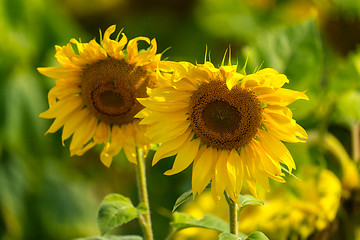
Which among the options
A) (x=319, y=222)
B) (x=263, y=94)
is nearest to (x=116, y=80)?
(x=263, y=94)

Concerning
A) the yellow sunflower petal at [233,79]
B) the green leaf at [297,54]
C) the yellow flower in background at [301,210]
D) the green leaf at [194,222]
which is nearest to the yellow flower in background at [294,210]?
the yellow flower in background at [301,210]

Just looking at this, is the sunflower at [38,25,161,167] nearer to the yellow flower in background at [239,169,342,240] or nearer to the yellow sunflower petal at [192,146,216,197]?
the yellow sunflower petal at [192,146,216,197]

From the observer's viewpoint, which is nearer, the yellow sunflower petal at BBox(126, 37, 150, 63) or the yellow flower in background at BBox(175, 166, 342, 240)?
the yellow sunflower petal at BBox(126, 37, 150, 63)

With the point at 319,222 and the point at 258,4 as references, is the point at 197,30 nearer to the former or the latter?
the point at 258,4

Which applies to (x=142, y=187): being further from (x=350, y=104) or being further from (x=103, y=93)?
(x=350, y=104)

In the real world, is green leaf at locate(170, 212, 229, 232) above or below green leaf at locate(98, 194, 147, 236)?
below

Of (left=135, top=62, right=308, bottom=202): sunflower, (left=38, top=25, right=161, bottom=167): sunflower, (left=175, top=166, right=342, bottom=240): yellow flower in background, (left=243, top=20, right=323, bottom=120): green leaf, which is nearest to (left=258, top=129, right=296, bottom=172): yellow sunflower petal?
(left=135, top=62, right=308, bottom=202): sunflower

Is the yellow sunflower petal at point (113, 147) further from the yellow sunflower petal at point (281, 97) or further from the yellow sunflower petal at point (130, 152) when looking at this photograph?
the yellow sunflower petal at point (281, 97)
